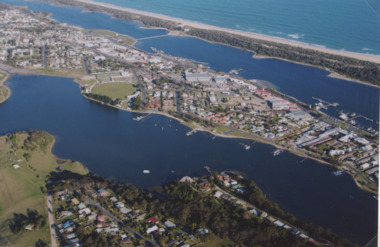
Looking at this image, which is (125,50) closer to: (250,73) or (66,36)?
(66,36)

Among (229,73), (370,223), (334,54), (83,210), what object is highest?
(334,54)

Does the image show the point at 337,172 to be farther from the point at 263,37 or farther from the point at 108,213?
the point at 263,37

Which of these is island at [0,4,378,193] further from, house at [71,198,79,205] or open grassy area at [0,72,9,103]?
house at [71,198,79,205]

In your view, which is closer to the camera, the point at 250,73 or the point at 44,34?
the point at 250,73

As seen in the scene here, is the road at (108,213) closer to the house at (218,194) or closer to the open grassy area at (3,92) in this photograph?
the house at (218,194)

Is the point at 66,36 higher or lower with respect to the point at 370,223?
higher

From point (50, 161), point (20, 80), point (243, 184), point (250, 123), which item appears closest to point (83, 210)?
point (50, 161)

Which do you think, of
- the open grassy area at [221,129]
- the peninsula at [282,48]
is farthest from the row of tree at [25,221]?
the peninsula at [282,48]
